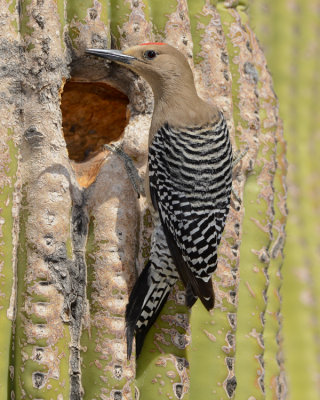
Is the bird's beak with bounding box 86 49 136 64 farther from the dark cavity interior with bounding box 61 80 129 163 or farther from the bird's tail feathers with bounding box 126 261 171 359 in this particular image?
the bird's tail feathers with bounding box 126 261 171 359

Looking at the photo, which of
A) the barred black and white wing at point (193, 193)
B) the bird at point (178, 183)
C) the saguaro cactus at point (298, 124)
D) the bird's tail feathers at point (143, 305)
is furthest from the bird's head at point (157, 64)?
the saguaro cactus at point (298, 124)

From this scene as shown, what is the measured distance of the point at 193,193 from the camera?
2.66 m

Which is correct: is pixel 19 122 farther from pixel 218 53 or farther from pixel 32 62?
pixel 218 53

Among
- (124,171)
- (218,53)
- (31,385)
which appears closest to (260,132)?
(218,53)

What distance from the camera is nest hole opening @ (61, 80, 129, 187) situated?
3.19m

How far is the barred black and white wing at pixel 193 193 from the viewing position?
257 cm

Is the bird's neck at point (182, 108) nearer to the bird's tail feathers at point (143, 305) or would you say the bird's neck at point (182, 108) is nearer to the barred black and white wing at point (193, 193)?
the barred black and white wing at point (193, 193)

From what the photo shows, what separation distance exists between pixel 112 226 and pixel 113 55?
0.67 meters

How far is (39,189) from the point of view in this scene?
2459 mm

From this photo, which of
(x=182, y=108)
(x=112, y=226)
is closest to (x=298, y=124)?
(x=182, y=108)

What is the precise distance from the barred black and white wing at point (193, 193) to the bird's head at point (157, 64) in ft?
0.69

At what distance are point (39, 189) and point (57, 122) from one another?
28 cm

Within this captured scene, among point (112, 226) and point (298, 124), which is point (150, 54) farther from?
point (298, 124)

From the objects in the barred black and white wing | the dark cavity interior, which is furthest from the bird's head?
the dark cavity interior
